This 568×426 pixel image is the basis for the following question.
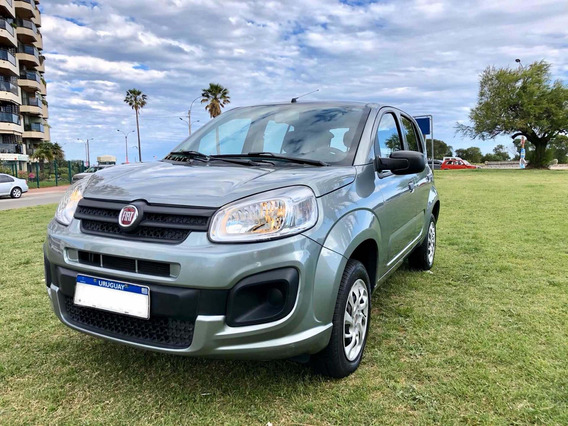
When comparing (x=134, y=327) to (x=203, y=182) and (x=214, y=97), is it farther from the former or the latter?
(x=214, y=97)

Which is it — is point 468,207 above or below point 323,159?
below

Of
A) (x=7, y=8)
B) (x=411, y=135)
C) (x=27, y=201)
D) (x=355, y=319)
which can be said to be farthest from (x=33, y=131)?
(x=355, y=319)

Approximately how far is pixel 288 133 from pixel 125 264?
1569 millimetres

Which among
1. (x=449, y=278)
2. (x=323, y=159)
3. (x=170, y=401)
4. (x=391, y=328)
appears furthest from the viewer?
(x=449, y=278)

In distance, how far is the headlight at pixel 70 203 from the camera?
8.02 feet

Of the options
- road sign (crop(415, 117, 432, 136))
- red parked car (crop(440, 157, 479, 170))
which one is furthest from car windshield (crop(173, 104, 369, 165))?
red parked car (crop(440, 157, 479, 170))

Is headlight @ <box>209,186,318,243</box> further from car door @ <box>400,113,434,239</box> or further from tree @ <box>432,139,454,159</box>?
tree @ <box>432,139,454,159</box>

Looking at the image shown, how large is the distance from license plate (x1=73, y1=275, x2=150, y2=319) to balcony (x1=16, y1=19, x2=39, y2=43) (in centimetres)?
4771

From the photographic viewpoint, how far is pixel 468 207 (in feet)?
34.8

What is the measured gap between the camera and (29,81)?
42.2 metres

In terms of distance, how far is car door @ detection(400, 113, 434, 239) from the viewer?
388cm

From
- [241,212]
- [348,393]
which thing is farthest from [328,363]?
[241,212]

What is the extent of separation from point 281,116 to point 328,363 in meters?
1.88

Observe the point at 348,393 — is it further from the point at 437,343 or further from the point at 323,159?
the point at 323,159
